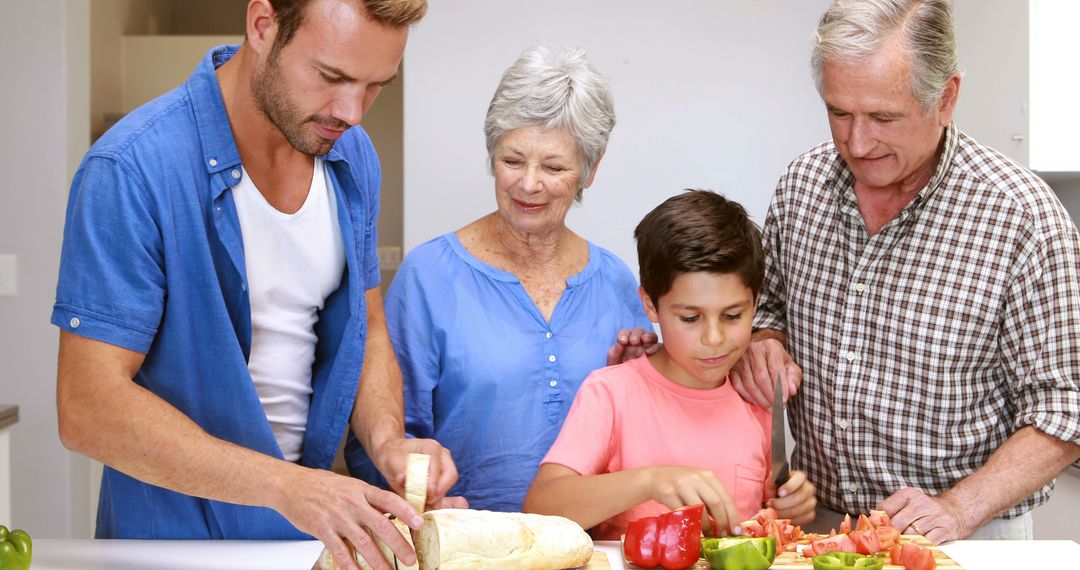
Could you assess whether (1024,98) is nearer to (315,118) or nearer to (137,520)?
(315,118)

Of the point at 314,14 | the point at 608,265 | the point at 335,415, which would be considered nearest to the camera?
the point at 314,14

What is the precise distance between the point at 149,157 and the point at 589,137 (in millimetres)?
778

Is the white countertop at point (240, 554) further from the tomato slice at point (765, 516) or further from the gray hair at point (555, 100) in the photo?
the gray hair at point (555, 100)

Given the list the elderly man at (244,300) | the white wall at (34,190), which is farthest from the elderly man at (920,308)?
the white wall at (34,190)

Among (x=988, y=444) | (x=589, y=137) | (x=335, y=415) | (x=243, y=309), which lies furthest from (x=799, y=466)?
(x=243, y=309)

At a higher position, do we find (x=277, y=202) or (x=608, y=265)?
(x=277, y=202)

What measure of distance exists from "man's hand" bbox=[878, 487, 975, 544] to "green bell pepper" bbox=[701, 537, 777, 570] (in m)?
0.31

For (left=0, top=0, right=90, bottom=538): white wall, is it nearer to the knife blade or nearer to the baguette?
the baguette

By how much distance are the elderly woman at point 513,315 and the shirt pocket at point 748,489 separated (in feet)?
1.08

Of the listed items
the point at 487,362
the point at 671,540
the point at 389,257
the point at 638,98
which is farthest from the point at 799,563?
the point at 389,257

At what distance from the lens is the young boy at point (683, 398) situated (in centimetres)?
162

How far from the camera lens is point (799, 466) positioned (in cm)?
193

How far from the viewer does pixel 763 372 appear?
178cm

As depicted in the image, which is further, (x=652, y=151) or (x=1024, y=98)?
(x=652, y=151)
